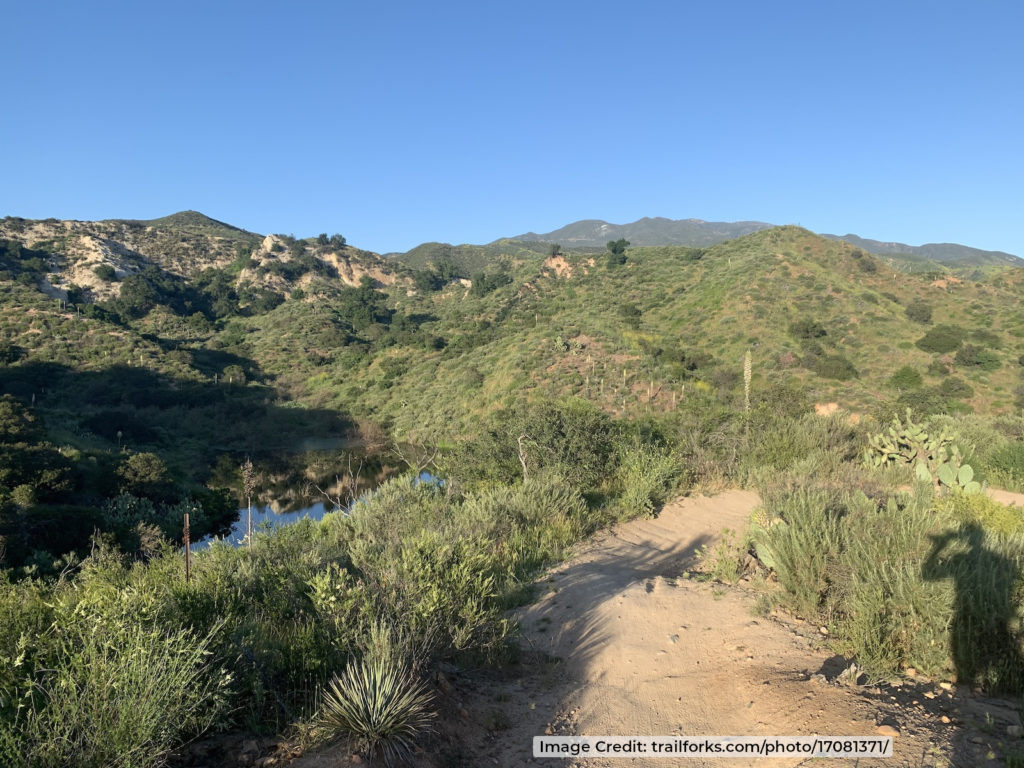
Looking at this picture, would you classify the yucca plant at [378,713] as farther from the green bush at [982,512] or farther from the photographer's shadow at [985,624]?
the green bush at [982,512]

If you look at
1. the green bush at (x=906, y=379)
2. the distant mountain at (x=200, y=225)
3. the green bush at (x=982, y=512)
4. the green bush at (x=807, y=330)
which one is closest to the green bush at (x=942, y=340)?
the green bush at (x=906, y=379)

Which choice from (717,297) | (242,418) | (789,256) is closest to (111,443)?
(242,418)

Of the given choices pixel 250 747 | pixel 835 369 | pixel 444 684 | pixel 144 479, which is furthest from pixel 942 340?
pixel 144 479

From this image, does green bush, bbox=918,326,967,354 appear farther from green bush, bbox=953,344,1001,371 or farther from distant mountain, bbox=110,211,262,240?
distant mountain, bbox=110,211,262,240

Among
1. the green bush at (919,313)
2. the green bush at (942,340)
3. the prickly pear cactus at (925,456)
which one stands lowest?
the prickly pear cactus at (925,456)

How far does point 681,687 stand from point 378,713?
250 cm

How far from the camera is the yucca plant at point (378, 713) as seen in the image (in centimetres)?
308

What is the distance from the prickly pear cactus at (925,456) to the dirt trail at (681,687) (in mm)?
5109

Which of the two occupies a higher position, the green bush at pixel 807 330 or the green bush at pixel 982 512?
the green bush at pixel 807 330

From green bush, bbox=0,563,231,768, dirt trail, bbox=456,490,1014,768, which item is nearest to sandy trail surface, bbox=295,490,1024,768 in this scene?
dirt trail, bbox=456,490,1014,768

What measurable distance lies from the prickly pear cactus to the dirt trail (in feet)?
16.8

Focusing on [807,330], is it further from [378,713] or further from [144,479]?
[378,713]

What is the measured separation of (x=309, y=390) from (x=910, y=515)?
145 feet

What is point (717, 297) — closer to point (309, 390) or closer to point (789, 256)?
point (789, 256)
